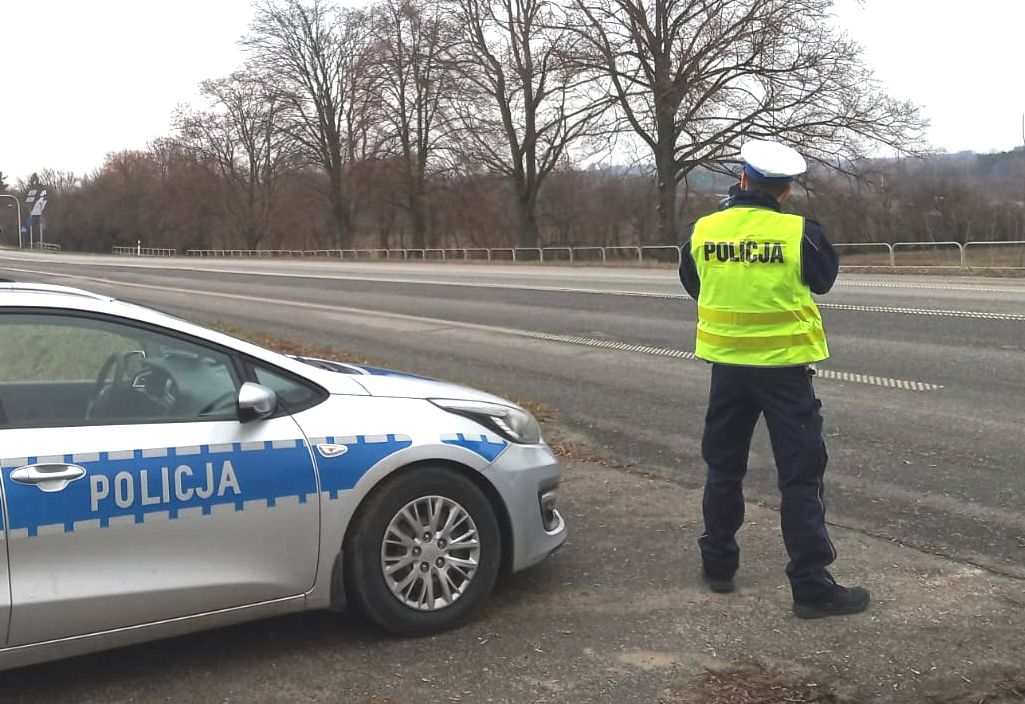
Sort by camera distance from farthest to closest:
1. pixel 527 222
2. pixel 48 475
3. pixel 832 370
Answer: pixel 527 222, pixel 832 370, pixel 48 475

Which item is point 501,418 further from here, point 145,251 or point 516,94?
point 145,251

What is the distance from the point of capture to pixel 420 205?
56.2 meters

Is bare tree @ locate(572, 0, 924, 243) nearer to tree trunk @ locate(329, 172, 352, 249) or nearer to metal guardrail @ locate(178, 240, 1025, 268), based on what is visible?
metal guardrail @ locate(178, 240, 1025, 268)

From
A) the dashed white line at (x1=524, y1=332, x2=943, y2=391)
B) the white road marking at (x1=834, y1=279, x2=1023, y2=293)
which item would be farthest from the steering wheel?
the white road marking at (x1=834, y1=279, x2=1023, y2=293)

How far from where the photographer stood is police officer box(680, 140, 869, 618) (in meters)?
3.81

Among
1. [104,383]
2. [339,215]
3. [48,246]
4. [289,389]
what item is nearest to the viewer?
[104,383]

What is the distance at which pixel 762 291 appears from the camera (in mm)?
3832

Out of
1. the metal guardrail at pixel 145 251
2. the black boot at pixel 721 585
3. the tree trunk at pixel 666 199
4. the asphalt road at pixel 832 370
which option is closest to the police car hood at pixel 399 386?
the black boot at pixel 721 585

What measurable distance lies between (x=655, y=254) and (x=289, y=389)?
99.7 feet

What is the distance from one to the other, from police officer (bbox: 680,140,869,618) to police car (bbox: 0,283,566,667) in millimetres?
999

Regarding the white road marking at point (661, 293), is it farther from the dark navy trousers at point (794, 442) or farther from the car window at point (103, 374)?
the car window at point (103, 374)

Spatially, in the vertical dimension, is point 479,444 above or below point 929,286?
below

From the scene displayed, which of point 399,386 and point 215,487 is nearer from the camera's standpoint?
Answer: point 215,487

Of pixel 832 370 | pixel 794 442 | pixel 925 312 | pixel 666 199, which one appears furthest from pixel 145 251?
pixel 794 442
